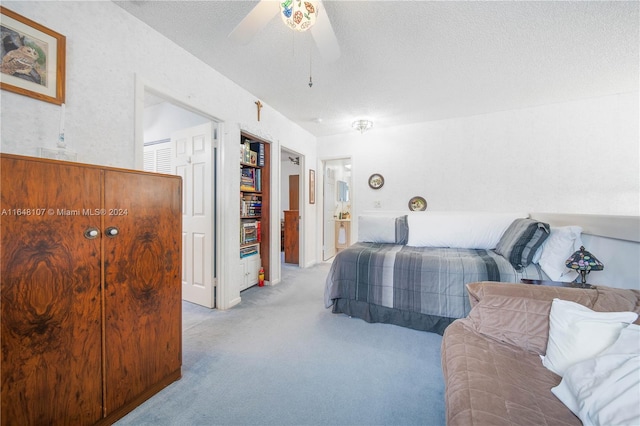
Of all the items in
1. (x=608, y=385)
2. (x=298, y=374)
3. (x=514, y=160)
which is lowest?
(x=298, y=374)

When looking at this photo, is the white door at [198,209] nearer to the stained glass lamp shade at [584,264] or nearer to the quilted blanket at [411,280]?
the quilted blanket at [411,280]

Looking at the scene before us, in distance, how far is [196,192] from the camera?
266 cm

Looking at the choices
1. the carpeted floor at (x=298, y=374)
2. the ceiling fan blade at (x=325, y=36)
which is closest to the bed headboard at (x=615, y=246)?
the carpeted floor at (x=298, y=374)

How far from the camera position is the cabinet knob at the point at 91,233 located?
1107mm

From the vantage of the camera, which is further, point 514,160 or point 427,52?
point 514,160

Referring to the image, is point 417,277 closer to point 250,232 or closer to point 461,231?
point 461,231

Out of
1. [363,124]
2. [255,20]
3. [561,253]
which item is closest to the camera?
[255,20]

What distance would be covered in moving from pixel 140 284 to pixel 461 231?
293 centimetres

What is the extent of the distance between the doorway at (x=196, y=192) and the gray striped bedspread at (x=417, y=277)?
133 centimetres

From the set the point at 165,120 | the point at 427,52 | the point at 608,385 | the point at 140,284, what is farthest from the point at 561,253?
the point at 165,120

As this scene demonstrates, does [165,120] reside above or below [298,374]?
above

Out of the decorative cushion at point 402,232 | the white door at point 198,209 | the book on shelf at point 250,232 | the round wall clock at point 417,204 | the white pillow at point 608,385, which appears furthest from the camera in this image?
the round wall clock at point 417,204

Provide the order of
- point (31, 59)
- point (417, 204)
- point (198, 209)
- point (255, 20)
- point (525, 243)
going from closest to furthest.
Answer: point (31, 59) < point (255, 20) < point (525, 243) < point (198, 209) < point (417, 204)

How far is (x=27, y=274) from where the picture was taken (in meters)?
0.94
